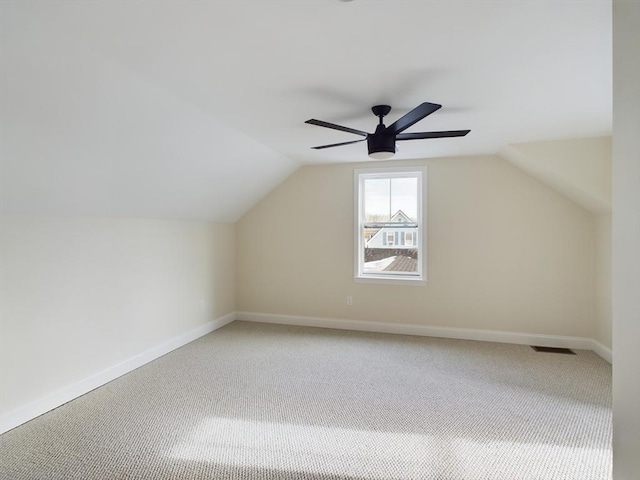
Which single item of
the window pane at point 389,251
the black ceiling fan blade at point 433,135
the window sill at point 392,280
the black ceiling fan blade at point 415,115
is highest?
the black ceiling fan blade at point 415,115

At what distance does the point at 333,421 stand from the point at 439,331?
246 cm

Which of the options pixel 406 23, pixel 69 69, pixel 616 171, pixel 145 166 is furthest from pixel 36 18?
pixel 616 171

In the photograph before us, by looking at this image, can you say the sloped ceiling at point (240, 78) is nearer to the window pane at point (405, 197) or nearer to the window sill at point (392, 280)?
the window pane at point (405, 197)

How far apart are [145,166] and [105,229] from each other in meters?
0.75

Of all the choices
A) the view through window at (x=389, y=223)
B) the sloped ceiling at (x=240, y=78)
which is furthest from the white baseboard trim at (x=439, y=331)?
the sloped ceiling at (x=240, y=78)

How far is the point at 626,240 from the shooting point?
903mm

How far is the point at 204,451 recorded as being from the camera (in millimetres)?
2141

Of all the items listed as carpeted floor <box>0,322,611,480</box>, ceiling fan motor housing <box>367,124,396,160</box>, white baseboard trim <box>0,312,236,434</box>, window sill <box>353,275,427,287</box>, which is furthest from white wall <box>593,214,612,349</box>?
white baseboard trim <box>0,312,236,434</box>

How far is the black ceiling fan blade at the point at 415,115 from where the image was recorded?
2139 mm

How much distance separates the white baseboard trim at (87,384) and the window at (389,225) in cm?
237

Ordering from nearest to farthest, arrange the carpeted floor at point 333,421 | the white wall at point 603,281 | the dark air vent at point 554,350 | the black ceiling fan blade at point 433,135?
the carpeted floor at point 333,421
the black ceiling fan blade at point 433,135
the white wall at point 603,281
the dark air vent at point 554,350

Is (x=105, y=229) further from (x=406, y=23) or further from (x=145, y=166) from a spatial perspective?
(x=406, y=23)

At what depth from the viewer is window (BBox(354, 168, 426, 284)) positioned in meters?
4.66

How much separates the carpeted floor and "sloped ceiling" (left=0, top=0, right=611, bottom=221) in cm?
162
